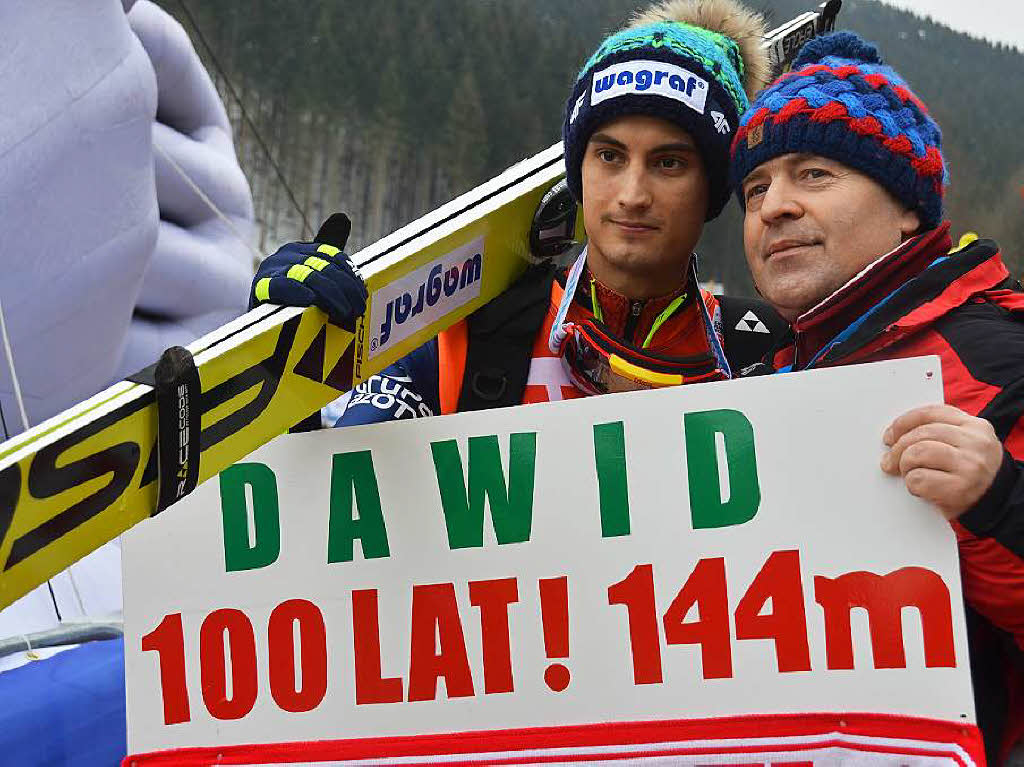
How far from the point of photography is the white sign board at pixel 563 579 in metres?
1.48

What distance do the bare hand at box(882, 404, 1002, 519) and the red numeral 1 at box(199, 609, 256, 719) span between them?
946 millimetres

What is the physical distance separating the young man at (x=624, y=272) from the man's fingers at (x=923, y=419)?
0.53 meters

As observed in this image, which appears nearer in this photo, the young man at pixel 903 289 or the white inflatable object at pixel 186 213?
the young man at pixel 903 289

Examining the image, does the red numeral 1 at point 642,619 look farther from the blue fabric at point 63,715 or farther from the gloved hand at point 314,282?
the blue fabric at point 63,715

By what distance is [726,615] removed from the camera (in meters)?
1.54

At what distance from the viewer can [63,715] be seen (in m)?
2.85

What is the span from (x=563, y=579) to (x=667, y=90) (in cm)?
85

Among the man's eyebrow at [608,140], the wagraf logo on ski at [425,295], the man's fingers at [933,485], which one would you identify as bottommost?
the man's fingers at [933,485]

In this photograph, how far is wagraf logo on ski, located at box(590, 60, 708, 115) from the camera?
1.96 meters

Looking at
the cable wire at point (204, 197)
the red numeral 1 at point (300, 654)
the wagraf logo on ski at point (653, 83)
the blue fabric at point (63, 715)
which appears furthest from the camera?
the cable wire at point (204, 197)

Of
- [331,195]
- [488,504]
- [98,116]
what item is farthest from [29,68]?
[331,195]

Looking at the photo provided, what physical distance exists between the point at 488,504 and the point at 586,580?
18 centimetres

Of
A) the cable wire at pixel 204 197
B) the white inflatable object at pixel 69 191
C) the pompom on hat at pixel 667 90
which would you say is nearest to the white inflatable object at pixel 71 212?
the white inflatable object at pixel 69 191

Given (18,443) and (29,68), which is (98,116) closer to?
(29,68)
